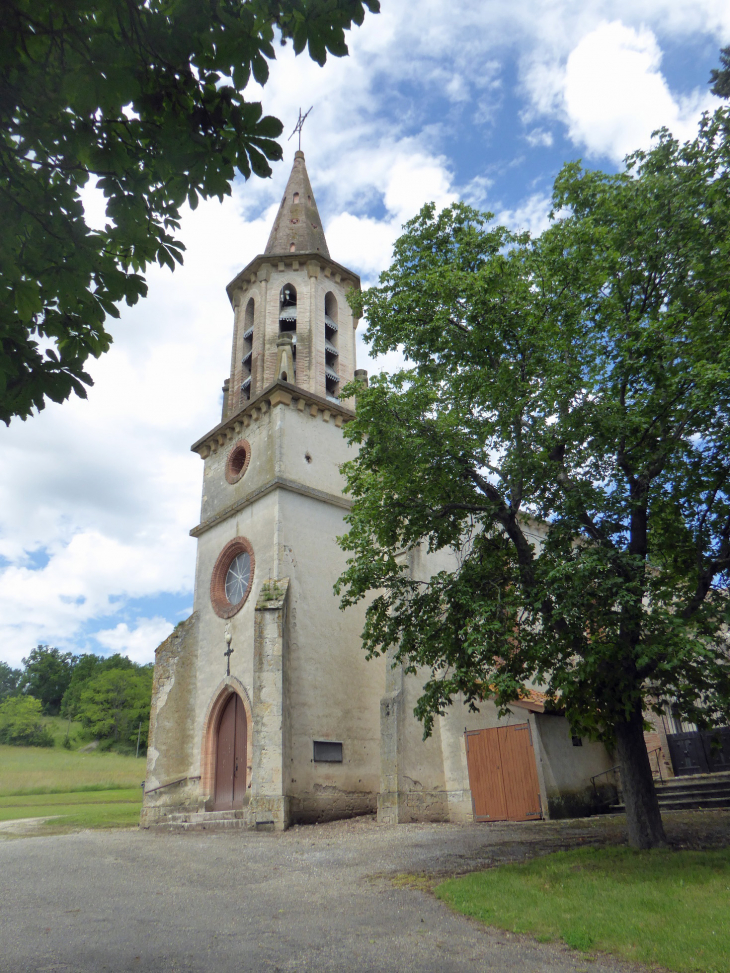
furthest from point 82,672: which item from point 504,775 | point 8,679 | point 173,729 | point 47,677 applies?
point 504,775

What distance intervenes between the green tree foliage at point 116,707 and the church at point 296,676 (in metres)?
43.7

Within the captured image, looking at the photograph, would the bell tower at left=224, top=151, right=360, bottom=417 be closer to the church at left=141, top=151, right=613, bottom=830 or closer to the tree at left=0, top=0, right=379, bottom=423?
the church at left=141, top=151, right=613, bottom=830

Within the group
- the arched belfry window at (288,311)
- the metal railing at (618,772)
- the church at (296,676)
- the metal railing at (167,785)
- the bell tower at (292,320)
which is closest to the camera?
the church at (296,676)

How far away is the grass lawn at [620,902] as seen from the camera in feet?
17.0

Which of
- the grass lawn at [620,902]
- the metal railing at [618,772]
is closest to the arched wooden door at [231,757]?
the metal railing at [618,772]

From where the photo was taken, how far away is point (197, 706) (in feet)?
59.9

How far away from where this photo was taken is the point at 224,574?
1939cm

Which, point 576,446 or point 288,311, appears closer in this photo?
point 576,446

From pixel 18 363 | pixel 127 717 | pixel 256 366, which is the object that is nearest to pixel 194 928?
pixel 18 363

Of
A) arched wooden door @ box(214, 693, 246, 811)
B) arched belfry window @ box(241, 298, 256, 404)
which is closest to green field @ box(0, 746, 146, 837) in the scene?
arched wooden door @ box(214, 693, 246, 811)

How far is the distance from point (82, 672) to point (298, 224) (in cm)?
6244

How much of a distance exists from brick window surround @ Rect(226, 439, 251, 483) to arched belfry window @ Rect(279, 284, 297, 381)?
11.5 ft

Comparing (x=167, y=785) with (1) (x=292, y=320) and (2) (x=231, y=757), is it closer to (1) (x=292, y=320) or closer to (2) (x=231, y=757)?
(2) (x=231, y=757)

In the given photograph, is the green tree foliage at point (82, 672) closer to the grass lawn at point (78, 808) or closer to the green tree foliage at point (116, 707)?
the green tree foliage at point (116, 707)
